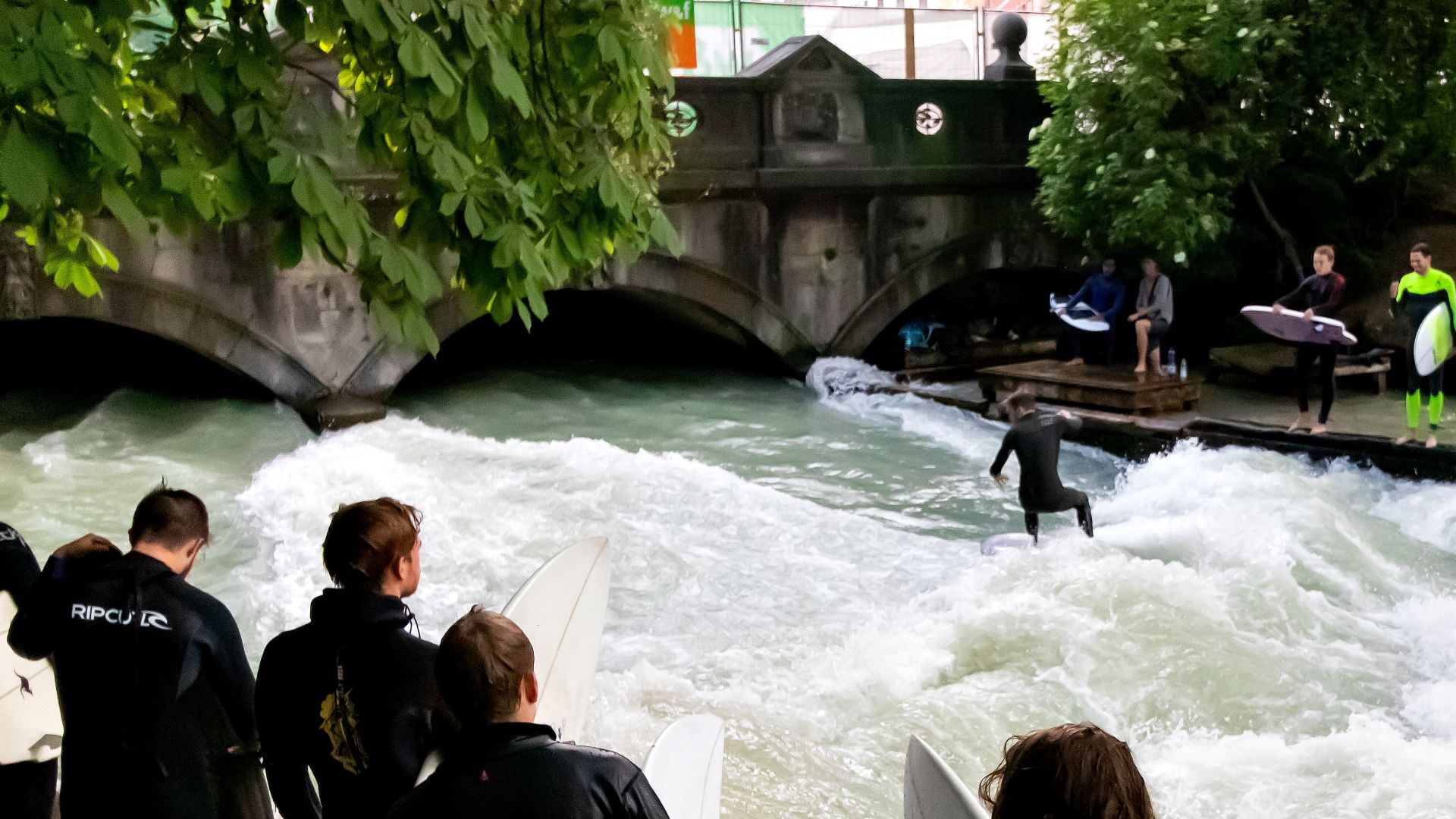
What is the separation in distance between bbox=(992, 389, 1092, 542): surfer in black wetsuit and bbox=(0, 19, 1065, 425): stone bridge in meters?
6.55

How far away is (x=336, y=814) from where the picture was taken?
7.47 feet

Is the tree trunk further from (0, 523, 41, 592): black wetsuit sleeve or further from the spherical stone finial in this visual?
(0, 523, 41, 592): black wetsuit sleeve

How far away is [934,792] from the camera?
2338 millimetres

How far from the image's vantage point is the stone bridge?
11.5m

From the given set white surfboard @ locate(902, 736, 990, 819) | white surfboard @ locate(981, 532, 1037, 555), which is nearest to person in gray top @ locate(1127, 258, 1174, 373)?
white surfboard @ locate(981, 532, 1037, 555)

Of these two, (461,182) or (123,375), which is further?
(123,375)

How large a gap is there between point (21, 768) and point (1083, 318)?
1066 centimetres

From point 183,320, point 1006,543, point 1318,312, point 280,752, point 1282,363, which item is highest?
point 183,320

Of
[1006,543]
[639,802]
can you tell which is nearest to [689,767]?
[639,802]

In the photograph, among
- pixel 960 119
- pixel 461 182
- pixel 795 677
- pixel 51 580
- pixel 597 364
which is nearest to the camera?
pixel 51 580

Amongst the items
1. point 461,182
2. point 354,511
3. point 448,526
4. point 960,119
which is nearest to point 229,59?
point 461,182

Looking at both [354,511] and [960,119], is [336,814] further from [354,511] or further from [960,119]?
[960,119]

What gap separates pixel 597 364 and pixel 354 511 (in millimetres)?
13313

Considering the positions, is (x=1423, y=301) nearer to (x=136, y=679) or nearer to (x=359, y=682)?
(x=359, y=682)
